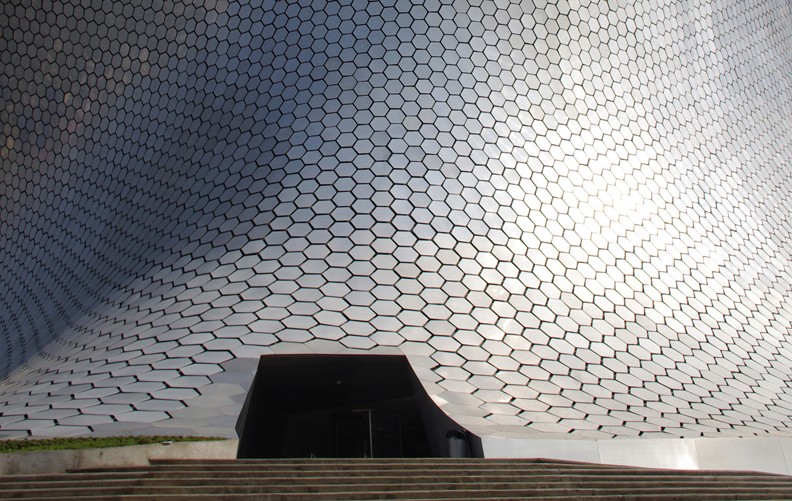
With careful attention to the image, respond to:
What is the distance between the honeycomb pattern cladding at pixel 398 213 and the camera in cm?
619

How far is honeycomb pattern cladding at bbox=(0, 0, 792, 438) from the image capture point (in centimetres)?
619

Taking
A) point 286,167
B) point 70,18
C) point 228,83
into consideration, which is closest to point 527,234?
point 286,167

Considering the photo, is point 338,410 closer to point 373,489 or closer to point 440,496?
point 373,489

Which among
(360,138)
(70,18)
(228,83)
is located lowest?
(360,138)

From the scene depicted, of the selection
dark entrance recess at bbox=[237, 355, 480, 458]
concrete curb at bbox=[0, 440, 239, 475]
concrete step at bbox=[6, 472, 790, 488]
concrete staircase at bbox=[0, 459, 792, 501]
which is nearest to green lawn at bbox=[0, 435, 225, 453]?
concrete curb at bbox=[0, 440, 239, 475]

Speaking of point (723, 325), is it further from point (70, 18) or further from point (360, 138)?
point (70, 18)

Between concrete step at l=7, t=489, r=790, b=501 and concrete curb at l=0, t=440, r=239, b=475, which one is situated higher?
concrete curb at l=0, t=440, r=239, b=475

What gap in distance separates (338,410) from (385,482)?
19.6 feet

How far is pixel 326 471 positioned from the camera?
321 centimetres

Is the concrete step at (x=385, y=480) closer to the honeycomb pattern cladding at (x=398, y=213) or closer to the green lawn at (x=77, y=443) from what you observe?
the green lawn at (x=77, y=443)

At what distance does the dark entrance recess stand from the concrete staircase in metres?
2.28

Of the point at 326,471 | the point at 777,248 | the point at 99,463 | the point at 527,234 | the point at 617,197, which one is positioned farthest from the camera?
the point at 777,248

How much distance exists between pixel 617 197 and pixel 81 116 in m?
7.23

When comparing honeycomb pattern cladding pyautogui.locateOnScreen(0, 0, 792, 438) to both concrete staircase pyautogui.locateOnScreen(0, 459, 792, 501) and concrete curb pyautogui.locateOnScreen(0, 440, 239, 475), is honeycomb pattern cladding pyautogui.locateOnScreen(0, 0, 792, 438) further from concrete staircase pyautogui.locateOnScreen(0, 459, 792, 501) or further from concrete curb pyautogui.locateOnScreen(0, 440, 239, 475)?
concrete staircase pyautogui.locateOnScreen(0, 459, 792, 501)
